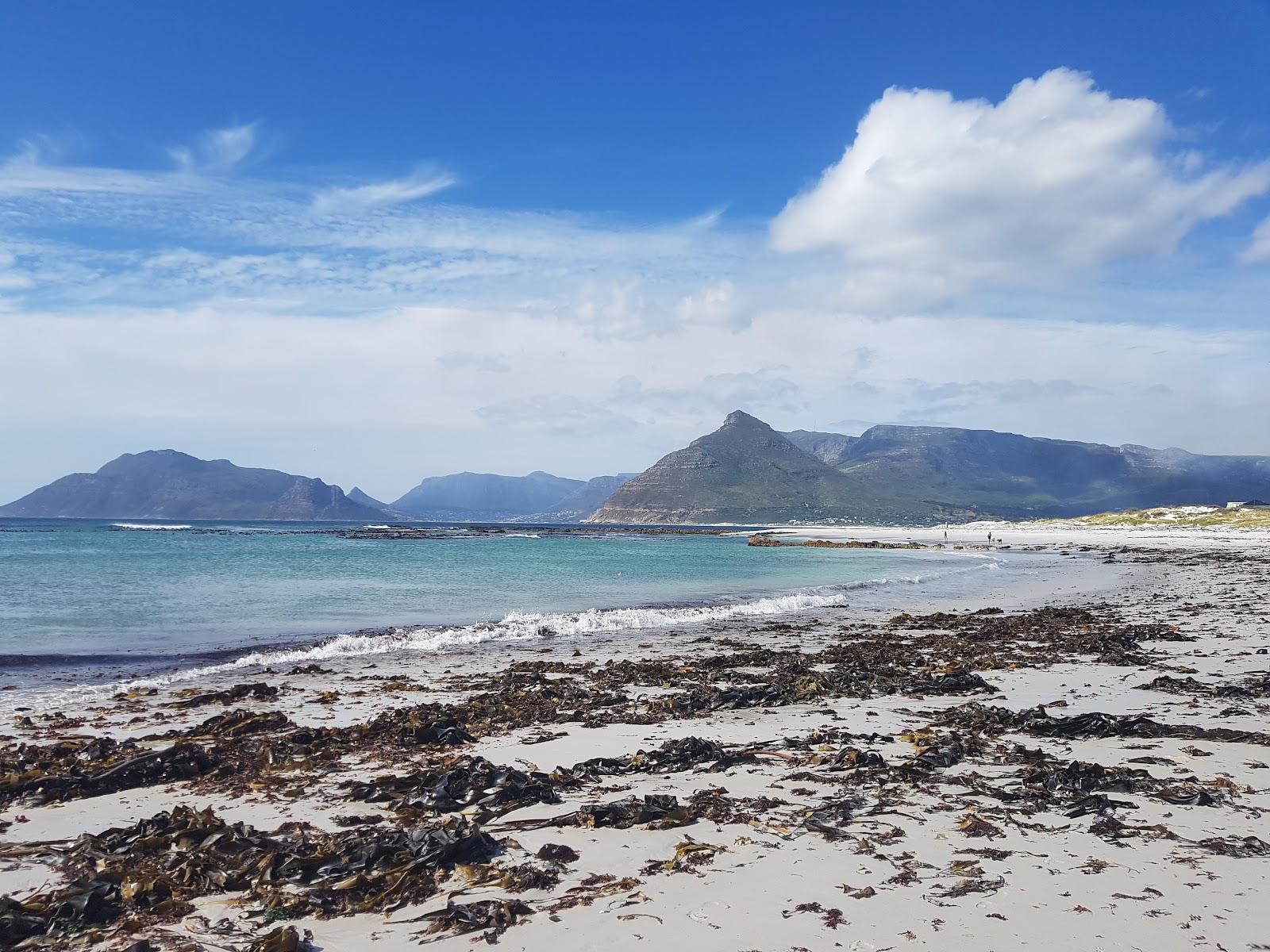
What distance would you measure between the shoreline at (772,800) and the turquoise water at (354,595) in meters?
4.67

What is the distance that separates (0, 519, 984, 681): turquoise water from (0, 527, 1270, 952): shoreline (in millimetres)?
4667

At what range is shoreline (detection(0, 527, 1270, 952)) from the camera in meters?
4.44

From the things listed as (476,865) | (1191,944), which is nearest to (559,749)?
(476,865)

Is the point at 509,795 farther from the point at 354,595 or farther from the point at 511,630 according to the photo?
the point at 354,595

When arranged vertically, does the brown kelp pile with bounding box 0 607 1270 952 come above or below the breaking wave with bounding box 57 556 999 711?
above

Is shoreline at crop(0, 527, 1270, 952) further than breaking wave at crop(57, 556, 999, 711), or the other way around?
breaking wave at crop(57, 556, 999, 711)

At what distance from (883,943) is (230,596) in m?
27.5

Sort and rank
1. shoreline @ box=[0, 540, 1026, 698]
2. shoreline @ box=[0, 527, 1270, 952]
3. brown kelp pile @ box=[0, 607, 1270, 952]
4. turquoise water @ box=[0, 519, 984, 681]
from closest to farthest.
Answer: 1. shoreline @ box=[0, 527, 1270, 952]
2. brown kelp pile @ box=[0, 607, 1270, 952]
3. shoreline @ box=[0, 540, 1026, 698]
4. turquoise water @ box=[0, 519, 984, 681]

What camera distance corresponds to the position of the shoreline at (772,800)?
4.44 m

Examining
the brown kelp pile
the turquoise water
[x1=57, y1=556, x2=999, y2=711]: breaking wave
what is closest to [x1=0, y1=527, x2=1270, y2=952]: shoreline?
the brown kelp pile

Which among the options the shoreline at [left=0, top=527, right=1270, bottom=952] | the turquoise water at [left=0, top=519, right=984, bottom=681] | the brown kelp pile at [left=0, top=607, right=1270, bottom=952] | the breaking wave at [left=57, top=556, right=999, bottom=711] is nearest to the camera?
the shoreline at [left=0, top=527, right=1270, bottom=952]

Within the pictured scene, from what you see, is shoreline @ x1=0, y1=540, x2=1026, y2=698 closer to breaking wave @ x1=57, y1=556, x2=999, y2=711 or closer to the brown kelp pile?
breaking wave @ x1=57, y1=556, x2=999, y2=711

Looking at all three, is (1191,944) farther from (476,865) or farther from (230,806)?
(230,806)

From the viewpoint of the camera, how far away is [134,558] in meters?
48.6
